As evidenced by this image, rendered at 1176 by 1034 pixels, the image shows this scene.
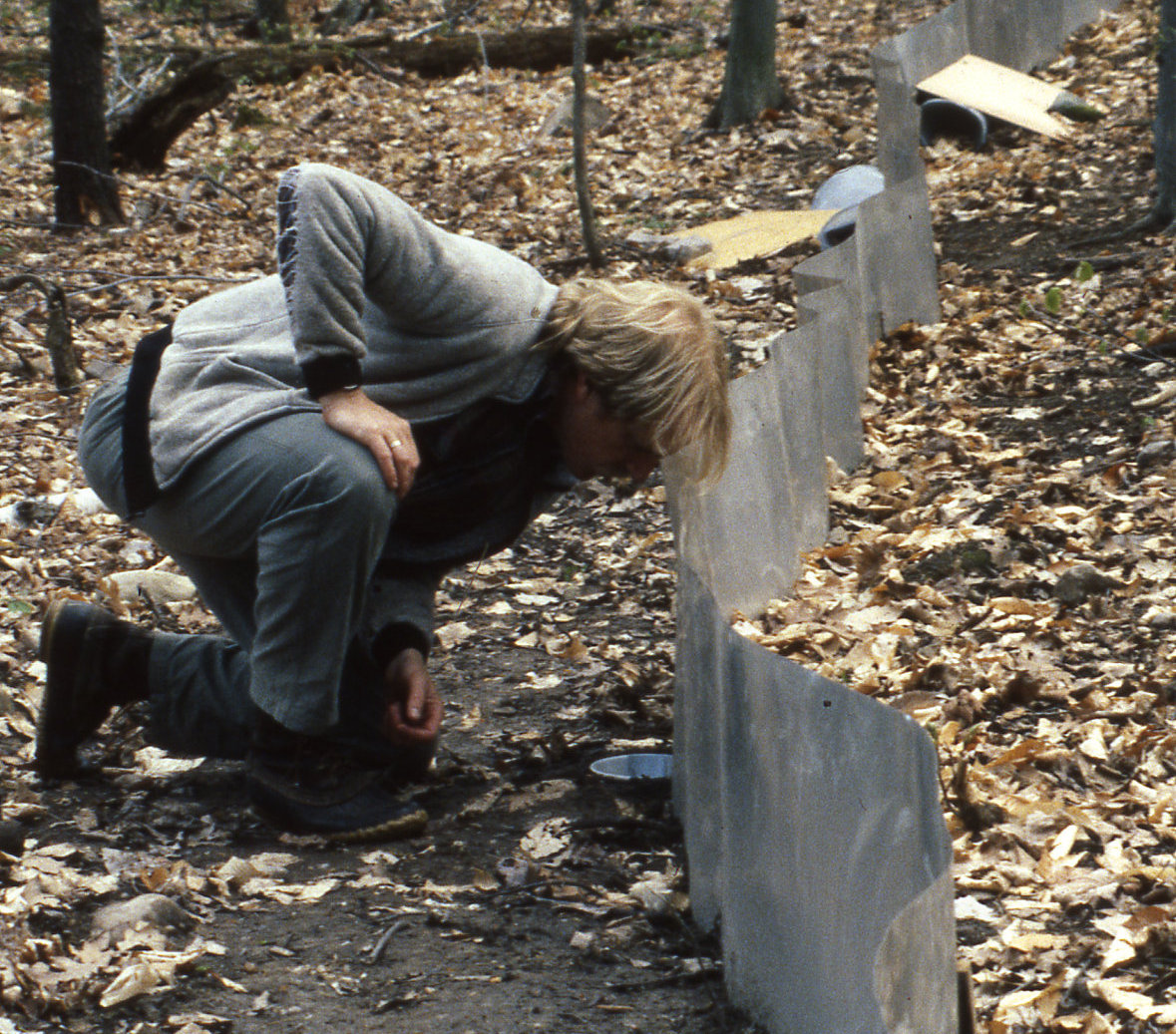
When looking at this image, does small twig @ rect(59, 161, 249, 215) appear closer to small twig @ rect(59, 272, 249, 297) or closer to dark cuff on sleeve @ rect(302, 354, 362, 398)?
small twig @ rect(59, 272, 249, 297)

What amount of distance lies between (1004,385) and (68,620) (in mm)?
3681

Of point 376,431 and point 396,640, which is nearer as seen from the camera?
point 376,431

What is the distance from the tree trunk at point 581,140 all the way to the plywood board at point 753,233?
55 centimetres

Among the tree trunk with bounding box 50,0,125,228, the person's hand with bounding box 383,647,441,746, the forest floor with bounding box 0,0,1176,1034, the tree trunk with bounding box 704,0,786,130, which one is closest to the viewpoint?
the forest floor with bounding box 0,0,1176,1034

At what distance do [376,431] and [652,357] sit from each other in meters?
0.59

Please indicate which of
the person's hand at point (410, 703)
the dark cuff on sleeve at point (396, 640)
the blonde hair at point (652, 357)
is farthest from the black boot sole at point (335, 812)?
the blonde hair at point (652, 357)

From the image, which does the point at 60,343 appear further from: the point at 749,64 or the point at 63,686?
the point at 749,64

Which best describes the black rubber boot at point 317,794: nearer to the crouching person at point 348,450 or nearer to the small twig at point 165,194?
the crouching person at point 348,450

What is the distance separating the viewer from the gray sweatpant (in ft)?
9.20

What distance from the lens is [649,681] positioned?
3.76 m

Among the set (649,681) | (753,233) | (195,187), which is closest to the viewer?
(649,681)

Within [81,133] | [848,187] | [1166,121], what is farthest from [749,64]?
[81,133]

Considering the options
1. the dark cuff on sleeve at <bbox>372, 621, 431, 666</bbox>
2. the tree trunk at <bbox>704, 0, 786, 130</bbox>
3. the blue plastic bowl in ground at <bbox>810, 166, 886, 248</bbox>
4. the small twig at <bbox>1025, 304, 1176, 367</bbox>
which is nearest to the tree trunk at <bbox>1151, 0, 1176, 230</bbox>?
the small twig at <bbox>1025, 304, 1176, 367</bbox>

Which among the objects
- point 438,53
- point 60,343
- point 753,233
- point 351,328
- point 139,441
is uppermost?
point 438,53
